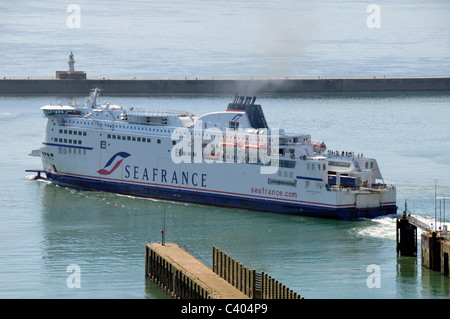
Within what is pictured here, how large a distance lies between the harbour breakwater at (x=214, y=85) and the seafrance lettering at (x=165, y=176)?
124ft

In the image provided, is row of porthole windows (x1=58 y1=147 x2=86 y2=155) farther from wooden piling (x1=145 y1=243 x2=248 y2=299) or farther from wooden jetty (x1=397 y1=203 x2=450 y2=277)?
wooden jetty (x1=397 y1=203 x2=450 y2=277)

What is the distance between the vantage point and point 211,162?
51562mm

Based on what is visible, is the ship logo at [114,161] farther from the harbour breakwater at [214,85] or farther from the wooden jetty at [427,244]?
the harbour breakwater at [214,85]

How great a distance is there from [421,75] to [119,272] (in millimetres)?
69089

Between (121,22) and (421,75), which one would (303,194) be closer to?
(421,75)

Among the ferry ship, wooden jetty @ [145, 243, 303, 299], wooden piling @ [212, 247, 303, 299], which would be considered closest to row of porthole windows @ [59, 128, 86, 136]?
the ferry ship

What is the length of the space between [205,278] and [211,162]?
16436mm

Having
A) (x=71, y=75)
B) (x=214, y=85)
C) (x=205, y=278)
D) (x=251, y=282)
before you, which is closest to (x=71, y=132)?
(x=205, y=278)

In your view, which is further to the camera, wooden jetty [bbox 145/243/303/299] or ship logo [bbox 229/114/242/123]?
ship logo [bbox 229/114/242/123]

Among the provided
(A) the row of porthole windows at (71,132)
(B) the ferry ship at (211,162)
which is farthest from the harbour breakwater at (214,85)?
(A) the row of porthole windows at (71,132)

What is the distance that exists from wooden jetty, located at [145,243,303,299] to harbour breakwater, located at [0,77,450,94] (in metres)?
Answer: 53.9

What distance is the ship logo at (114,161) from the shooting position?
180ft

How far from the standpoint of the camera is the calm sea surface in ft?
127

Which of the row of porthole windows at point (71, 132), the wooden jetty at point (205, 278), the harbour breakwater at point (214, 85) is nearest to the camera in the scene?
the wooden jetty at point (205, 278)
